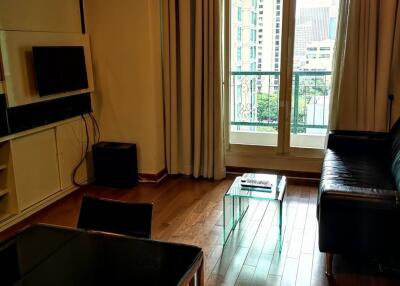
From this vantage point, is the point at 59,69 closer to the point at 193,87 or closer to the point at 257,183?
the point at 193,87

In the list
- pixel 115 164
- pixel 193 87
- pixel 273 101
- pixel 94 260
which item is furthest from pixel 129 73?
pixel 94 260

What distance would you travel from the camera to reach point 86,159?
4570mm

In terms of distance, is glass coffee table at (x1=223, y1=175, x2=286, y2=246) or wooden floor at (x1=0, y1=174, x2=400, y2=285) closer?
wooden floor at (x1=0, y1=174, x2=400, y2=285)

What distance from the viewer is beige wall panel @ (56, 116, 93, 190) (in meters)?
4.15

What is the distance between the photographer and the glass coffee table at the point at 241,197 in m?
3.06

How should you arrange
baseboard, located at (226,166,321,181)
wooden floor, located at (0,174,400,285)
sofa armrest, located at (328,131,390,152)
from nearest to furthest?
wooden floor, located at (0,174,400,285)
sofa armrest, located at (328,131,390,152)
baseboard, located at (226,166,321,181)

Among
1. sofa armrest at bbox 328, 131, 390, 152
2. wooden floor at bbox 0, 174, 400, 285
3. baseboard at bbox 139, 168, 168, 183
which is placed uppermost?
sofa armrest at bbox 328, 131, 390, 152

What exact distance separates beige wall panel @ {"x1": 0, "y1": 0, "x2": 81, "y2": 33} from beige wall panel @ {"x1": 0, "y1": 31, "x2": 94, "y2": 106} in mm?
72

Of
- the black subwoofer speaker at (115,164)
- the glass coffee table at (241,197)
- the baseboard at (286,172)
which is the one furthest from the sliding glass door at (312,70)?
the black subwoofer speaker at (115,164)

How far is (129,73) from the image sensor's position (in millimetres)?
4457

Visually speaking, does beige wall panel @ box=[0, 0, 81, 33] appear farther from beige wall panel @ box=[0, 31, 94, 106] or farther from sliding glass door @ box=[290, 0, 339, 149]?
sliding glass door @ box=[290, 0, 339, 149]

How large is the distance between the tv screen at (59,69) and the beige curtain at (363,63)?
2.58 meters

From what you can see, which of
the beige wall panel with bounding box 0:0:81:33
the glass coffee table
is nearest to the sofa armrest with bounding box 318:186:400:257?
the glass coffee table

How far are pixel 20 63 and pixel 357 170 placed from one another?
2990mm
